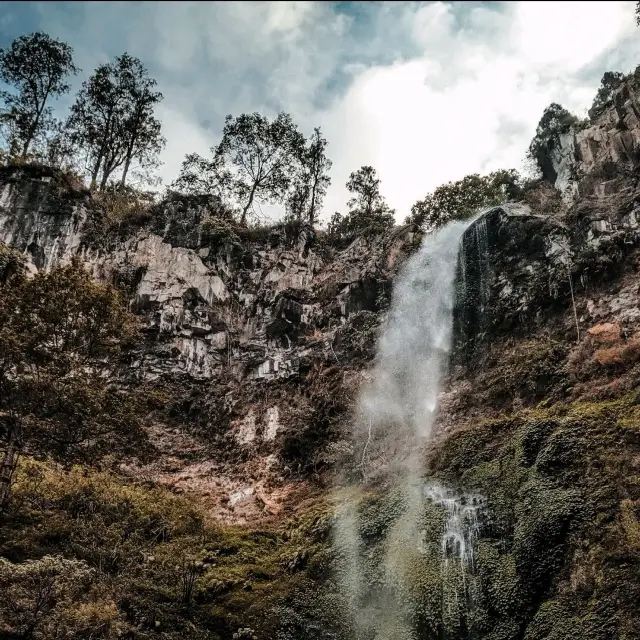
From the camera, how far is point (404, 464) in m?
17.3

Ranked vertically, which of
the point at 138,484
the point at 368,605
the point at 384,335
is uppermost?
the point at 384,335

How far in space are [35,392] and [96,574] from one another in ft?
15.2

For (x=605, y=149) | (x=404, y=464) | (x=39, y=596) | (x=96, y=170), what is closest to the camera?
(x=39, y=596)

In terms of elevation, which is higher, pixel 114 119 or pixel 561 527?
pixel 114 119

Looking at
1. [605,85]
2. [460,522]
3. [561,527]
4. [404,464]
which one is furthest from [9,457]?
[605,85]

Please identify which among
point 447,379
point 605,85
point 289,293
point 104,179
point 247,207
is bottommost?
point 447,379

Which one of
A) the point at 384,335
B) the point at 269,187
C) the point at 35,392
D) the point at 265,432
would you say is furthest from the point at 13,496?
the point at 269,187

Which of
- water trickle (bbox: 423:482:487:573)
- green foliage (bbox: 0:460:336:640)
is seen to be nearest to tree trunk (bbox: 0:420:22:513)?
green foliage (bbox: 0:460:336:640)

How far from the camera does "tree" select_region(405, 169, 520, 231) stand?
29.3 m

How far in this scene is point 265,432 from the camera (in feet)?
69.4

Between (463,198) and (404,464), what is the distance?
697 inches

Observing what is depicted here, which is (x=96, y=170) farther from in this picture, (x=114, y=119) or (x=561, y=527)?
(x=561, y=527)

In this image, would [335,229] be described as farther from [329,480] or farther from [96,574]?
[96,574]

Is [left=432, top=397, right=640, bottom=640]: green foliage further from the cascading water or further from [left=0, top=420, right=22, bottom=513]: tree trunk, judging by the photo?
[left=0, top=420, right=22, bottom=513]: tree trunk
